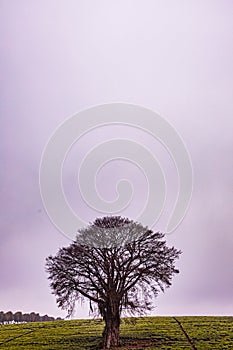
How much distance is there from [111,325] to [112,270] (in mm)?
6205

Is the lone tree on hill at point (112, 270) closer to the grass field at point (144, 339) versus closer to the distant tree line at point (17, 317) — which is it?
the grass field at point (144, 339)

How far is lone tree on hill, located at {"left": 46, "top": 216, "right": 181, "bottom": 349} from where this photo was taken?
56.1 metres

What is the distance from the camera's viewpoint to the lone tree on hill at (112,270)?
56116mm

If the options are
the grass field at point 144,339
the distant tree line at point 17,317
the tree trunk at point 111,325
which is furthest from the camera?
the distant tree line at point 17,317

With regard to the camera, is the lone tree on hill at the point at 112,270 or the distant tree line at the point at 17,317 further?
the distant tree line at the point at 17,317

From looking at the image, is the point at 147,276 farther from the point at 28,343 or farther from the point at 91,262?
the point at 28,343

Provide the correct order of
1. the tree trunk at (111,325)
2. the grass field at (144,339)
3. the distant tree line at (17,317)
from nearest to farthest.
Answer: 1. the tree trunk at (111,325)
2. the grass field at (144,339)
3. the distant tree line at (17,317)

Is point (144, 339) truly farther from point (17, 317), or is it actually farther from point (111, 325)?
point (17, 317)

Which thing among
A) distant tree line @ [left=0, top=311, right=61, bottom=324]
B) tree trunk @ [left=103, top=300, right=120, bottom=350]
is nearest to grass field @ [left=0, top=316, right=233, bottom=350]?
tree trunk @ [left=103, top=300, right=120, bottom=350]

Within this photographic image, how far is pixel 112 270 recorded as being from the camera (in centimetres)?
5650

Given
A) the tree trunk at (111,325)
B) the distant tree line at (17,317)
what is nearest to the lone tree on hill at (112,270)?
the tree trunk at (111,325)

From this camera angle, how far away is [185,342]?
2228 inches

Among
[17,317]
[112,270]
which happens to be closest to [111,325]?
[112,270]

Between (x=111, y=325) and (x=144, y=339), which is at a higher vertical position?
(x=111, y=325)
